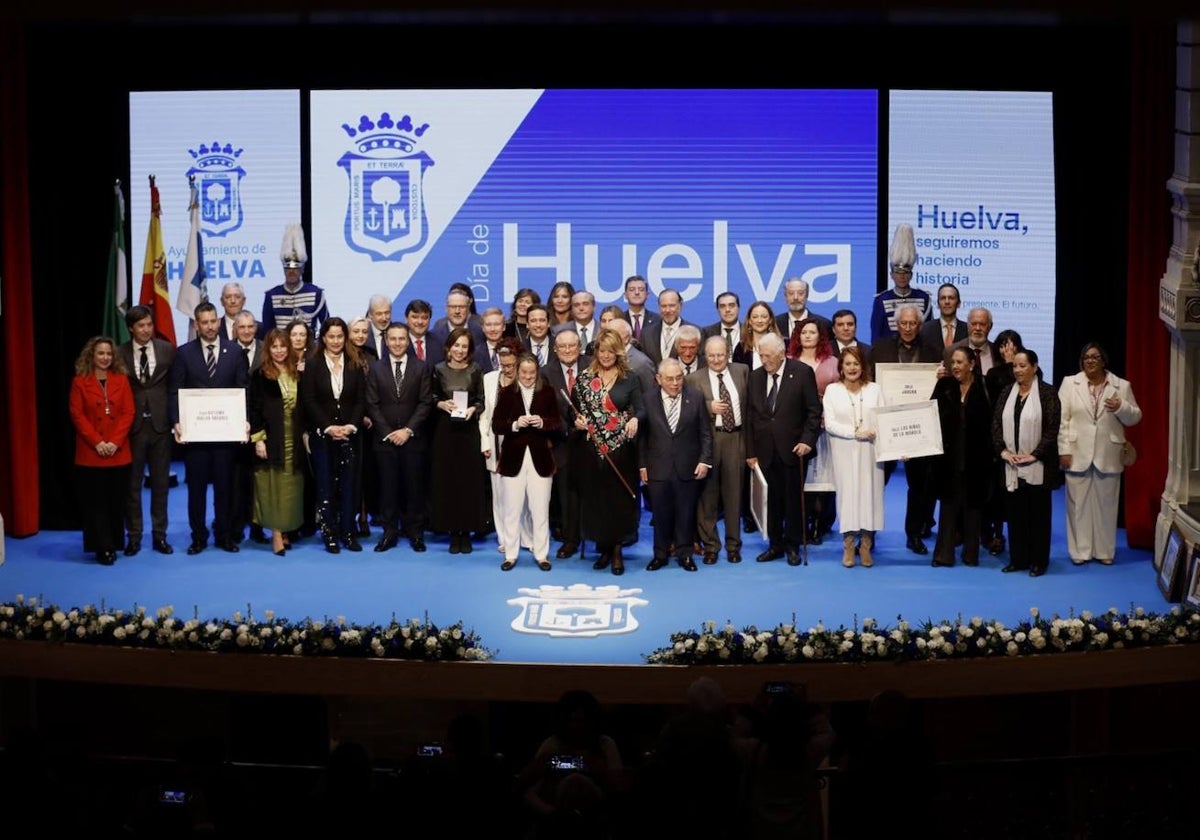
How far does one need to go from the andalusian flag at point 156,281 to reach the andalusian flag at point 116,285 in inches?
17.9

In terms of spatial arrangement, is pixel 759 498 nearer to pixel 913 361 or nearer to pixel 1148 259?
pixel 913 361

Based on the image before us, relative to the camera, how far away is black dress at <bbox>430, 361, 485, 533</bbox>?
11188 millimetres

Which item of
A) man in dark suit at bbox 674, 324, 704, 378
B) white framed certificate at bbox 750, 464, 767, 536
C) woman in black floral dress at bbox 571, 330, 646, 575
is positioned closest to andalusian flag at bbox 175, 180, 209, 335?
woman in black floral dress at bbox 571, 330, 646, 575

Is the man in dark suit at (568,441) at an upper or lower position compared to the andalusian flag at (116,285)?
lower

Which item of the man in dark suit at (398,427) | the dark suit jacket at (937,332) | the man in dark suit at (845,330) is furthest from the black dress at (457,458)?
the dark suit jacket at (937,332)

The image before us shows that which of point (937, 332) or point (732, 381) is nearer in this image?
point (732, 381)

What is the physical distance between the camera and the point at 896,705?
19.9 feet

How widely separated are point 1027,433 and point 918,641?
2.74m

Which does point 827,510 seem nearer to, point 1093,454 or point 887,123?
point 1093,454

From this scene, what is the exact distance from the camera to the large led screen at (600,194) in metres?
13.3

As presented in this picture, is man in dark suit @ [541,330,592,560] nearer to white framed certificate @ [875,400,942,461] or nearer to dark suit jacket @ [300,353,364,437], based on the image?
dark suit jacket @ [300,353,364,437]

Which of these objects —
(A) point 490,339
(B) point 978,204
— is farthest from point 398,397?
(B) point 978,204

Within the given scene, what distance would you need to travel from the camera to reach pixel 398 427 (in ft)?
37.1

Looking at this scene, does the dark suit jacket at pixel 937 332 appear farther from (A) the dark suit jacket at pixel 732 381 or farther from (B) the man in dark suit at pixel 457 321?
(B) the man in dark suit at pixel 457 321
